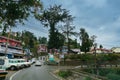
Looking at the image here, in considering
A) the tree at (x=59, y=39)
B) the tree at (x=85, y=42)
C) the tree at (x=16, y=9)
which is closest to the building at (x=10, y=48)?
the tree at (x=59, y=39)

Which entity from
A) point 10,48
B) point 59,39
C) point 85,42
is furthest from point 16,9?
point 85,42

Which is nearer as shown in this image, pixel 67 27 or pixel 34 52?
pixel 67 27

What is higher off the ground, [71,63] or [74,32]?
[74,32]

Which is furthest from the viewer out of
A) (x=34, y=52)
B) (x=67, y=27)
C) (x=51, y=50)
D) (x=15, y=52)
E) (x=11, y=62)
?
(x=34, y=52)

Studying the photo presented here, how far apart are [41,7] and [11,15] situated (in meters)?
1.15

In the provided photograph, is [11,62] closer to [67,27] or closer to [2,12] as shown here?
[2,12]

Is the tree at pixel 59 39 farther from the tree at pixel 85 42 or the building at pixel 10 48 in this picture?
the tree at pixel 85 42

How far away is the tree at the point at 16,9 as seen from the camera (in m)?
10.8

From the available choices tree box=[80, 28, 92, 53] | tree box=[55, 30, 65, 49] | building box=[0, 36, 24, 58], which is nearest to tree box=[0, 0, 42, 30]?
building box=[0, 36, 24, 58]

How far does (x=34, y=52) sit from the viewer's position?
19112cm

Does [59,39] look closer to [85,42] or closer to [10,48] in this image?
[10,48]

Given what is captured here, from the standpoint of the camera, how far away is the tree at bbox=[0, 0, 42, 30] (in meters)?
10.8

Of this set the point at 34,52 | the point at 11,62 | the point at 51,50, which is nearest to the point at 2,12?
the point at 11,62

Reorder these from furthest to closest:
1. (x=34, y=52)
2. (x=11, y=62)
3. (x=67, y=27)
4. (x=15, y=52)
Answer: (x=34, y=52) < (x=67, y=27) < (x=15, y=52) < (x=11, y=62)
